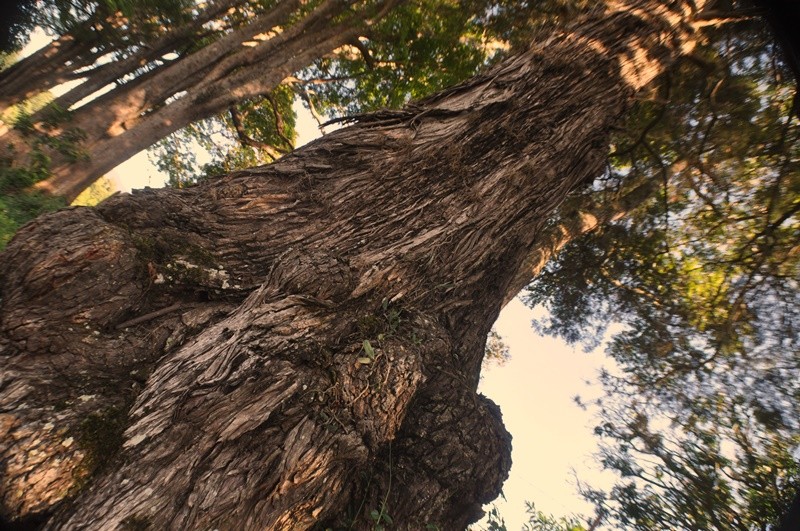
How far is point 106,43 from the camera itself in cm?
888

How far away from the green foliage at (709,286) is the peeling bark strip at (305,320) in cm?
394

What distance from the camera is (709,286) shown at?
26.9 feet

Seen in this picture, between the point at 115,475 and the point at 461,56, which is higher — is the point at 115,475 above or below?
below

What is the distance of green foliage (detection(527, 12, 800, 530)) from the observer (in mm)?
5867

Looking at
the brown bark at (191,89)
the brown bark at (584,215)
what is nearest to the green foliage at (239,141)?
the brown bark at (191,89)

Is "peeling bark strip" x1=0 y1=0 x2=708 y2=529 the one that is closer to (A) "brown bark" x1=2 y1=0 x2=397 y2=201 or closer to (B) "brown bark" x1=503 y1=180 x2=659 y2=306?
(B) "brown bark" x1=503 y1=180 x2=659 y2=306

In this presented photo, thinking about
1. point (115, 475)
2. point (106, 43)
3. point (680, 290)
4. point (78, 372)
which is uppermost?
point (680, 290)

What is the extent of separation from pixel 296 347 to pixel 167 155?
37.7ft

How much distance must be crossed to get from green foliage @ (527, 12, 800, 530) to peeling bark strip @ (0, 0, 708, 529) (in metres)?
3.94

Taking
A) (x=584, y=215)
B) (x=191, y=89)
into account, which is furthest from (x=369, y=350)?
(x=191, y=89)

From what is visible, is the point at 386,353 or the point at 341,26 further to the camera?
the point at 341,26

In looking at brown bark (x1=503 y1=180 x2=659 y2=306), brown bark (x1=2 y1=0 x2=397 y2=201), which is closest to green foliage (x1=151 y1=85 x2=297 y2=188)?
brown bark (x1=2 y1=0 x2=397 y2=201)

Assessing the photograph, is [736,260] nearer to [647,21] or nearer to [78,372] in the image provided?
[647,21]

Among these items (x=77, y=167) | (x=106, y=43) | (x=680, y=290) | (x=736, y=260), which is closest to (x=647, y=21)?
(x=736, y=260)
